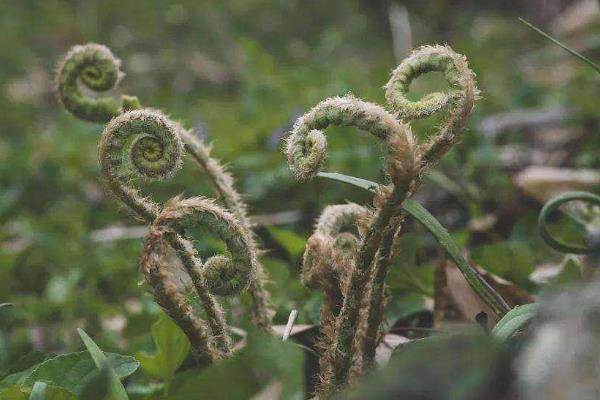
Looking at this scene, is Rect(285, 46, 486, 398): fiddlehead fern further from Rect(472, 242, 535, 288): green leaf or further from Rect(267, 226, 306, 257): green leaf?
Rect(267, 226, 306, 257): green leaf

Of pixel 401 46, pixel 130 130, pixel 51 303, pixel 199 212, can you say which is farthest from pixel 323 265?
pixel 401 46

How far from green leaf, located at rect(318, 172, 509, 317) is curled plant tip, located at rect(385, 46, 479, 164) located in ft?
0.33

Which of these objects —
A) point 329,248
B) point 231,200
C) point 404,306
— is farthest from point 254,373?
point 404,306

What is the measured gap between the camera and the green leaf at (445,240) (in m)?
1.32

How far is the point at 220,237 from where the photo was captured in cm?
126

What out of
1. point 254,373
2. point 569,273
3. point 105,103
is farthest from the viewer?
point 569,273

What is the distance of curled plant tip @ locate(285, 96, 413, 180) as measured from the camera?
45.2 inches

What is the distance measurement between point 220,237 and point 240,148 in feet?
8.68

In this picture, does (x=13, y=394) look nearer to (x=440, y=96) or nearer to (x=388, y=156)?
(x=388, y=156)

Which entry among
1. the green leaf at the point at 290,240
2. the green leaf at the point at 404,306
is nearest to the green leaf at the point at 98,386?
the green leaf at the point at 404,306

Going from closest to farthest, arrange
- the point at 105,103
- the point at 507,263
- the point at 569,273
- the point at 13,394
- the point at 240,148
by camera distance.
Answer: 1. the point at 13,394
2. the point at 105,103
3. the point at 569,273
4. the point at 507,263
5. the point at 240,148

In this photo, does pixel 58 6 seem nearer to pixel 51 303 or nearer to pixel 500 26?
pixel 500 26

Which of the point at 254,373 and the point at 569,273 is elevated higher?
the point at 569,273

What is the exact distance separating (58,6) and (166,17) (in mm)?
1097
